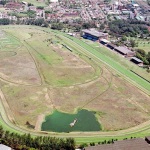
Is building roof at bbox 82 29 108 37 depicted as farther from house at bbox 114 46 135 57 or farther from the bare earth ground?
the bare earth ground

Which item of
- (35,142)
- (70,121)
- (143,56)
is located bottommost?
(70,121)

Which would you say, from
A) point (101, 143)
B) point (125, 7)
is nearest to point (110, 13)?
point (125, 7)

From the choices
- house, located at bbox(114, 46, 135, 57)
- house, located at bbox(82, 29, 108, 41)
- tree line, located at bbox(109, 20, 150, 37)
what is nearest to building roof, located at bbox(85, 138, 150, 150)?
house, located at bbox(114, 46, 135, 57)

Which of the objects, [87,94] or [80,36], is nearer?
[87,94]

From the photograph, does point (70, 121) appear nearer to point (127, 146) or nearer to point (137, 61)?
point (127, 146)

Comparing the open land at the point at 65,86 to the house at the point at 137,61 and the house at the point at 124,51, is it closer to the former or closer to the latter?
the house at the point at 137,61

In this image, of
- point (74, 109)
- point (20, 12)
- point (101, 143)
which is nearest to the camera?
point (101, 143)

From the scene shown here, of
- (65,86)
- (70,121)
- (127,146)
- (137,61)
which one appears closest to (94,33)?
(137,61)

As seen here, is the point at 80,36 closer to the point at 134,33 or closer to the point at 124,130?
the point at 134,33
